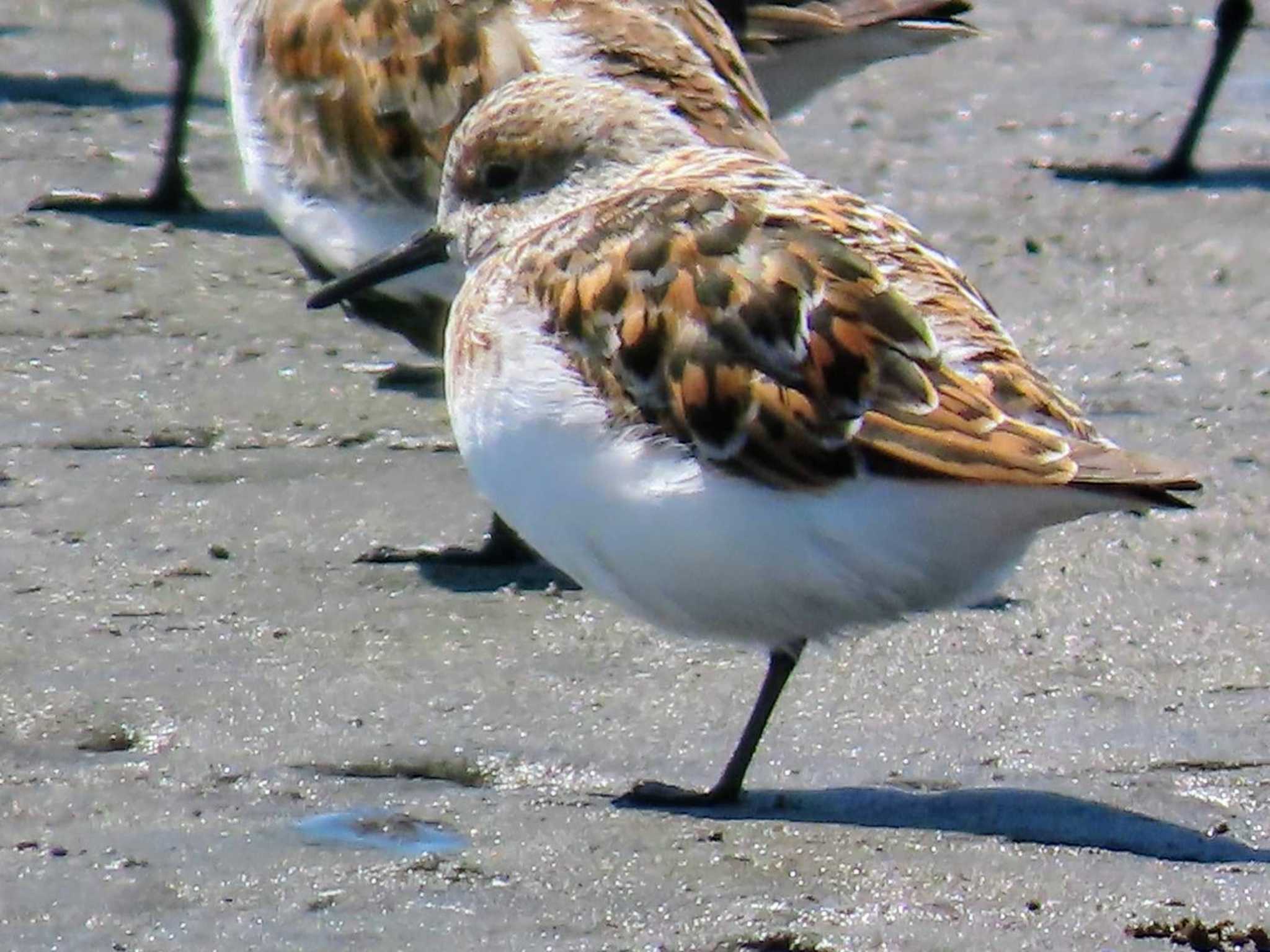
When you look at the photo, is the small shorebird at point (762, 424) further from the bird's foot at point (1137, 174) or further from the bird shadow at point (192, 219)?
the bird's foot at point (1137, 174)

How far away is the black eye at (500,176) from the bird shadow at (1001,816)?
1279mm

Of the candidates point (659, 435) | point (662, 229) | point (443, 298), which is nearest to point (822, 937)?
point (659, 435)

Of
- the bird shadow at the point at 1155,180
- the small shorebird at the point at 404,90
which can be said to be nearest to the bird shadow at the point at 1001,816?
the small shorebird at the point at 404,90

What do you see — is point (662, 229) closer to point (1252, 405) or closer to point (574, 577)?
point (574, 577)

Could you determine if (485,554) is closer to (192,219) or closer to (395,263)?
(395,263)

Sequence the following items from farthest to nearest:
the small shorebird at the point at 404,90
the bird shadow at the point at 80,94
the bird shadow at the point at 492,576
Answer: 1. the bird shadow at the point at 80,94
2. the small shorebird at the point at 404,90
3. the bird shadow at the point at 492,576

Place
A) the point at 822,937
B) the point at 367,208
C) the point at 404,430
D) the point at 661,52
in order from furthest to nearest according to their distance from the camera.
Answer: the point at 404,430 → the point at 367,208 → the point at 661,52 → the point at 822,937

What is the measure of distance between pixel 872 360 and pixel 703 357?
28 cm

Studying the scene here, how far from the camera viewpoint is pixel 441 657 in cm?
521

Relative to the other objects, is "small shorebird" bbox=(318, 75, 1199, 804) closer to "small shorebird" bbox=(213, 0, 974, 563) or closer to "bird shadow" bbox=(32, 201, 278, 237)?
"small shorebird" bbox=(213, 0, 974, 563)

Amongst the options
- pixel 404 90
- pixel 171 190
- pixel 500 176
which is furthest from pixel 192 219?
pixel 500 176

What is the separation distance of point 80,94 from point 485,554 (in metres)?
4.86

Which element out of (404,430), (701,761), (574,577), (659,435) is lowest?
(404,430)

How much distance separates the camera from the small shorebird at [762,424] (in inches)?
168
